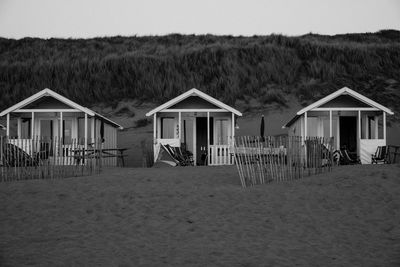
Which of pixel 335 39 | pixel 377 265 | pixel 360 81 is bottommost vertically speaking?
pixel 377 265

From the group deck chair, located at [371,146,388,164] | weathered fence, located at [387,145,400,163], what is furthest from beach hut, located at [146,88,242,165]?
weathered fence, located at [387,145,400,163]

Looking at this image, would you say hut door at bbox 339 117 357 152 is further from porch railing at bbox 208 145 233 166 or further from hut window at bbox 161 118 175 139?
hut window at bbox 161 118 175 139

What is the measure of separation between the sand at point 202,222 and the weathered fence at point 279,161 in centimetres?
47

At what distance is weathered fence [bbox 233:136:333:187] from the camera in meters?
12.9

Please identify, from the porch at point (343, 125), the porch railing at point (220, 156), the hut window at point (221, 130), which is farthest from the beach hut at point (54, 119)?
the porch at point (343, 125)

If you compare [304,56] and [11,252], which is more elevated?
[304,56]

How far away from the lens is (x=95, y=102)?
38281 mm

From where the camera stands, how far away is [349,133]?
2103 cm

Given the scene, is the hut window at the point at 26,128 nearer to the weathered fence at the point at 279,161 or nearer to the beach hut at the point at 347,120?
the beach hut at the point at 347,120

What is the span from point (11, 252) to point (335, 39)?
Result: 162 feet

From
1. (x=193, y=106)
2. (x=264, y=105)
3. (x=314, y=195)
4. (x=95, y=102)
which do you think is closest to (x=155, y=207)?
(x=314, y=195)

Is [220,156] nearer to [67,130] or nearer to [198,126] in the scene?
[198,126]

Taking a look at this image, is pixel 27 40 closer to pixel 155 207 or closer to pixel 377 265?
pixel 155 207

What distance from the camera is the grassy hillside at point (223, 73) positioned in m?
38.5
